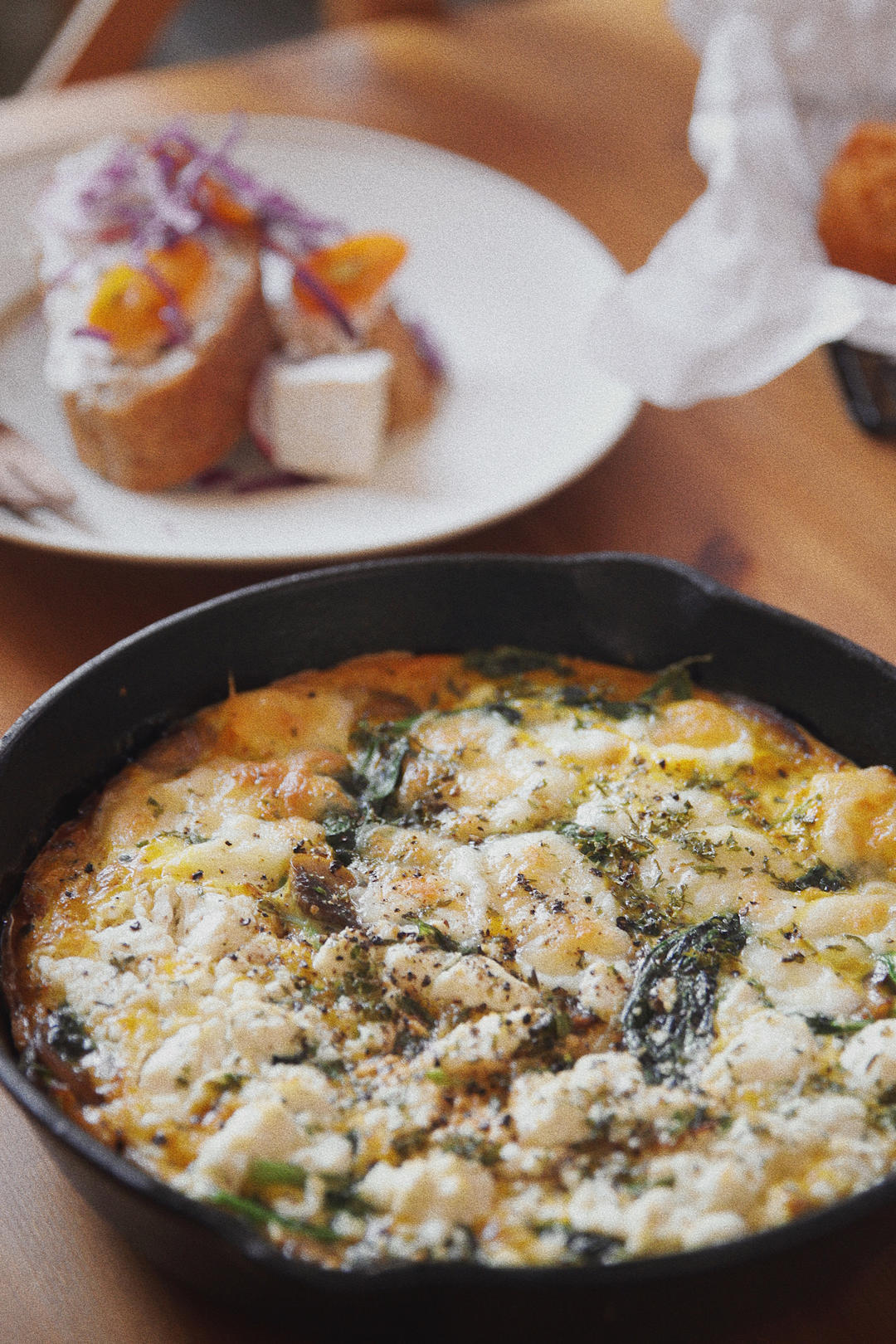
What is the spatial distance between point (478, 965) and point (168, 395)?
4.38ft

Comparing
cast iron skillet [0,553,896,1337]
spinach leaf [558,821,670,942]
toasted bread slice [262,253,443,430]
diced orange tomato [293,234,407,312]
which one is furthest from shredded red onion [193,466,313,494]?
spinach leaf [558,821,670,942]

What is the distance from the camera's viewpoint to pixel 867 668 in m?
1.48

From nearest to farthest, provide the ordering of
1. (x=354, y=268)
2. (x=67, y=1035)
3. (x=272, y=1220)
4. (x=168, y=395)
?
1. (x=272, y=1220)
2. (x=67, y=1035)
3. (x=168, y=395)
4. (x=354, y=268)

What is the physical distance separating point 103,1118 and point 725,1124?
1.91 ft

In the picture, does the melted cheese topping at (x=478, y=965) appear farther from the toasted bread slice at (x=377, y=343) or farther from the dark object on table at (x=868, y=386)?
the dark object on table at (x=868, y=386)

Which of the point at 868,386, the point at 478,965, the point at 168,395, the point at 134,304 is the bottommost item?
the point at 868,386

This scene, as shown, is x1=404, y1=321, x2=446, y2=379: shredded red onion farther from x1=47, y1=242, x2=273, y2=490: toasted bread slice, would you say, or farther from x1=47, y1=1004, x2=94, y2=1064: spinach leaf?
x1=47, y1=1004, x2=94, y2=1064: spinach leaf

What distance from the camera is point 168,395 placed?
2199mm

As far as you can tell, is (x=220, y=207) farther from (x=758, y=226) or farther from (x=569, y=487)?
(x=758, y=226)

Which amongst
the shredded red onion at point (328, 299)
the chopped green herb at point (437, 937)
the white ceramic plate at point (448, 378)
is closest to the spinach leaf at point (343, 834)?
the chopped green herb at point (437, 937)

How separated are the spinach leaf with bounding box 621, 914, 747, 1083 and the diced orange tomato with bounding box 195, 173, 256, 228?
1811mm

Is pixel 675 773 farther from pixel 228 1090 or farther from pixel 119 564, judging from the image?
pixel 119 564

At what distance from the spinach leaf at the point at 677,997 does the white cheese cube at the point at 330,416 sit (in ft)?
3.97

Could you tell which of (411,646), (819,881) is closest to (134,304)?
(411,646)
